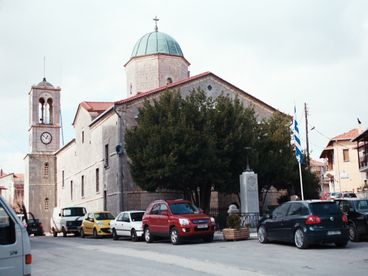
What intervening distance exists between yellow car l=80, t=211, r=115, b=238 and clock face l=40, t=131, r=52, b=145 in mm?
29852

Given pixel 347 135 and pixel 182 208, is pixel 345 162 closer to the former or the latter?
pixel 347 135

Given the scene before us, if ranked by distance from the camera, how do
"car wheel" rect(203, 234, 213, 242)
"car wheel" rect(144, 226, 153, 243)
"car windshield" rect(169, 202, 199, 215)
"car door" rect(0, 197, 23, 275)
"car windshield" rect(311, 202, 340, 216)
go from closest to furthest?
"car door" rect(0, 197, 23, 275) < "car windshield" rect(311, 202, 340, 216) < "car wheel" rect(203, 234, 213, 242) < "car windshield" rect(169, 202, 199, 215) < "car wheel" rect(144, 226, 153, 243)

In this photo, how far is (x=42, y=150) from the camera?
58.1 m

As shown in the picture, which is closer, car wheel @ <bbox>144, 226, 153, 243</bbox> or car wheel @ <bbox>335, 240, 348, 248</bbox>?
car wheel @ <bbox>335, 240, 348, 248</bbox>

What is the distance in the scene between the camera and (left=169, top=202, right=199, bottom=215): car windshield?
795 inches

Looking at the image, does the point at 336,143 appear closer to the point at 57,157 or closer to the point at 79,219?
the point at 57,157

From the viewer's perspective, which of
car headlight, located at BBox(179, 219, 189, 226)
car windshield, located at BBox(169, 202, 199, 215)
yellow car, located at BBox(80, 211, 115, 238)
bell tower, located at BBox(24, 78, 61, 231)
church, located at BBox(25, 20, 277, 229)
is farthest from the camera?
bell tower, located at BBox(24, 78, 61, 231)

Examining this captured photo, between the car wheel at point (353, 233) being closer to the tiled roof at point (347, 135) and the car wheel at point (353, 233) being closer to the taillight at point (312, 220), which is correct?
the taillight at point (312, 220)

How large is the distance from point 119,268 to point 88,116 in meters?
32.4

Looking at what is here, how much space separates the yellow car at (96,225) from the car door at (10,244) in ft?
67.5

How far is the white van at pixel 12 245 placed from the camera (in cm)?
654

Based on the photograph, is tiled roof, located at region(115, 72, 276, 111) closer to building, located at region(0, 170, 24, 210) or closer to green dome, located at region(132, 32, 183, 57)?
green dome, located at region(132, 32, 183, 57)

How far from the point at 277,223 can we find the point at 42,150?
45.9m

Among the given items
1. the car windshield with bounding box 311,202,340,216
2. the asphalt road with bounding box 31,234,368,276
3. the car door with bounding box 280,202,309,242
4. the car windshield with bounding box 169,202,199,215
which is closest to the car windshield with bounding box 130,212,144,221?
the car windshield with bounding box 169,202,199,215
